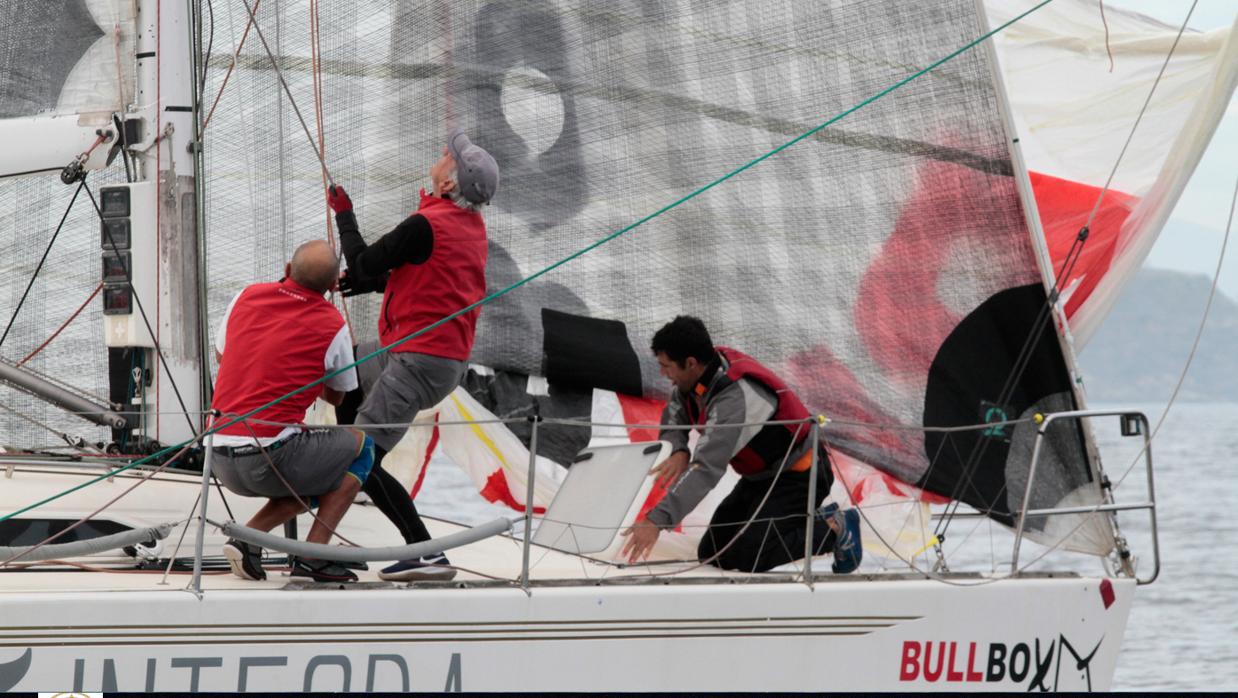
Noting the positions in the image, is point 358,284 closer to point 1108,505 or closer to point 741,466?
point 741,466

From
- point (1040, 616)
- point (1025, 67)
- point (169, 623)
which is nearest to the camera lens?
point (169, 623)

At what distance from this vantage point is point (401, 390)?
15.3 feet

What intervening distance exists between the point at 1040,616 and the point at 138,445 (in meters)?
2.82

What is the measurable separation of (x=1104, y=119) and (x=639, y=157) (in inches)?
69.8

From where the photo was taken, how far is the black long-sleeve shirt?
4559mm

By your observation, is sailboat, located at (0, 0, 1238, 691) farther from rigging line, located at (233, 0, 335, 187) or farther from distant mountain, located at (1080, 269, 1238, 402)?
distant mountain, located at (1080, 269, 1238, 402)

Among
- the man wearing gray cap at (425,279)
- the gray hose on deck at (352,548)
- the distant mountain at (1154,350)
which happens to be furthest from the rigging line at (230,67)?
the distant mountain at (1154,350)

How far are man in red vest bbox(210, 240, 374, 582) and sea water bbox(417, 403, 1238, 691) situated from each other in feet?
6.40

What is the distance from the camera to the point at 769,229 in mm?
5602

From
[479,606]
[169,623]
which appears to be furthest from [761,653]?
[169,623]

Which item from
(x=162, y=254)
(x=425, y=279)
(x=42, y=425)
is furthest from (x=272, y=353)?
(x=42, y=425)

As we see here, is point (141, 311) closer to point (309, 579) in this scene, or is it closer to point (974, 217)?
point (309, 579)

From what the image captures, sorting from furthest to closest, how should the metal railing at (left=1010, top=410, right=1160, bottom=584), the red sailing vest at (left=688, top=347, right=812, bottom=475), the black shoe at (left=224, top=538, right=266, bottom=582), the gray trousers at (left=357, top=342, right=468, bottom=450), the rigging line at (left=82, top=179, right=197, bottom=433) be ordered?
the rigging line at (left=82, top=179, right=197, bottom=433) → the red sailing vest at (left=688, top=347, right=812, bottom=475) → the gray trousers at (left=357, top=342, right=468, bottom=450) → the metal railing at (left=1010, top=410, right=1160, bottom=584) → the black shoe at (left=224, top=538, right=266, bottom=582)

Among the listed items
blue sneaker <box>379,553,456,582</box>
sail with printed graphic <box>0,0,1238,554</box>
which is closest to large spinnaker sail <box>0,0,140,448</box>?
sail with printed graphic <box>0,0,1238,554</box>
